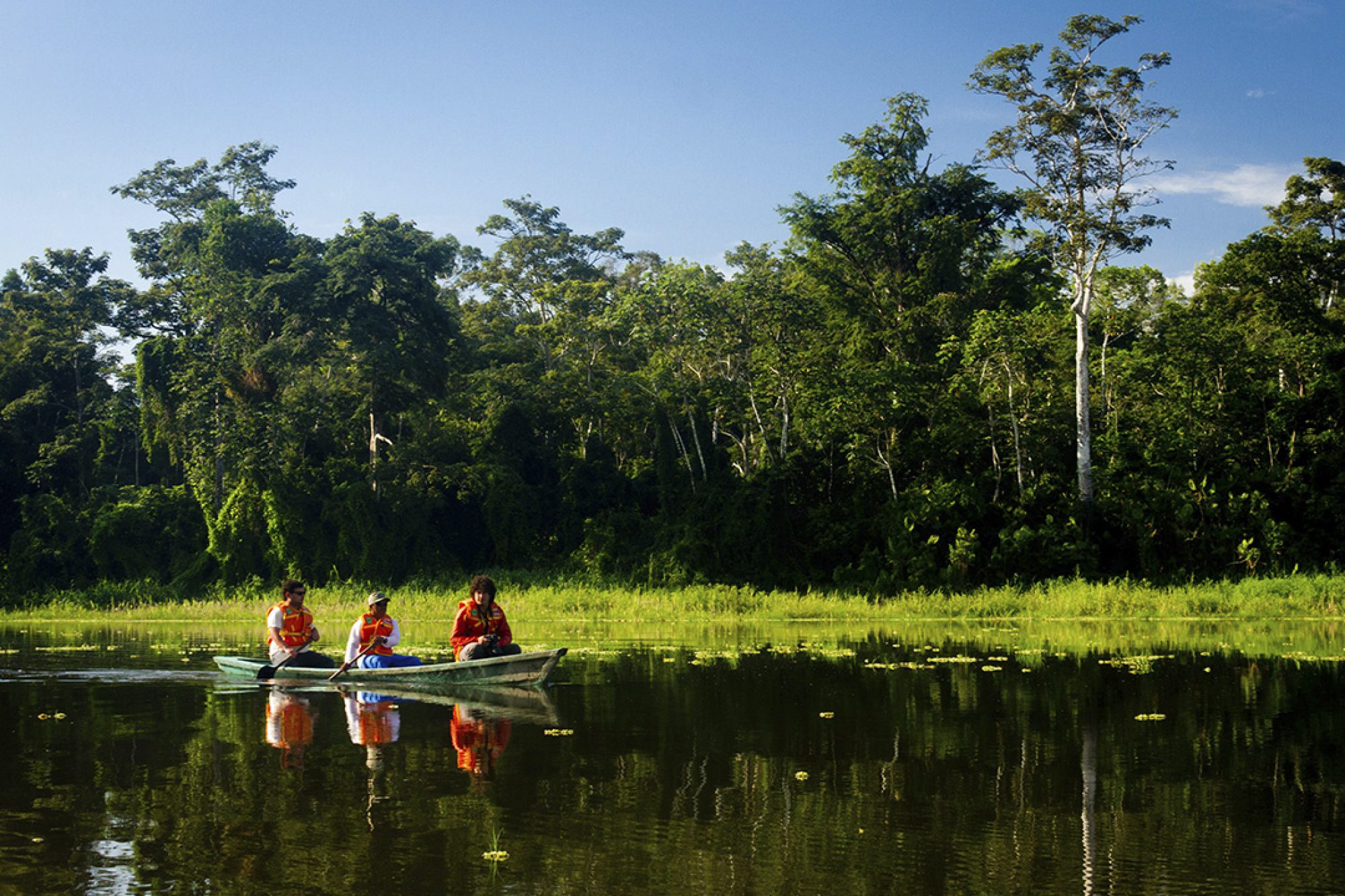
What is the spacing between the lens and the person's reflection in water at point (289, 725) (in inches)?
389

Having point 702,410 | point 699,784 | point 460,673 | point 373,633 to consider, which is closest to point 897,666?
point 460,673

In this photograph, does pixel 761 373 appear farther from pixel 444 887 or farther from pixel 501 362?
pixel 444 887

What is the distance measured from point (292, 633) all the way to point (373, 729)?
4.84m

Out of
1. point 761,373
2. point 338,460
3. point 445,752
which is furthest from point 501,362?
point 445,752

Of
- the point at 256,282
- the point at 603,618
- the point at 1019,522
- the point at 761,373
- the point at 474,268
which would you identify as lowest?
the point at 603,618

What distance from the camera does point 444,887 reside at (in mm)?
5871

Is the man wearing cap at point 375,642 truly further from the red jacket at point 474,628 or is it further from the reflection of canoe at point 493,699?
the red jacket at point 474,628

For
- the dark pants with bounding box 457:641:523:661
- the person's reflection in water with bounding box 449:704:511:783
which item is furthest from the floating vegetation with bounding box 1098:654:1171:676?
the person's reflection in water with bounding box 449:704:511:783

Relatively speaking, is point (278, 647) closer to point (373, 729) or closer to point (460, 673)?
point (460, 673)

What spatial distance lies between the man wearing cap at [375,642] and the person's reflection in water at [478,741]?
2234mm

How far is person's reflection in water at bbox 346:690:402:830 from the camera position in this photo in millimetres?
8281

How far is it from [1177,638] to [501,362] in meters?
26.0

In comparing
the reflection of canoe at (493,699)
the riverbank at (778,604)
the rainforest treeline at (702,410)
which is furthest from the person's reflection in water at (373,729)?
the rainforest treeline at (702,410)

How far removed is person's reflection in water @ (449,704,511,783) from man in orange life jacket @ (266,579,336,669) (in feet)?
11.4
